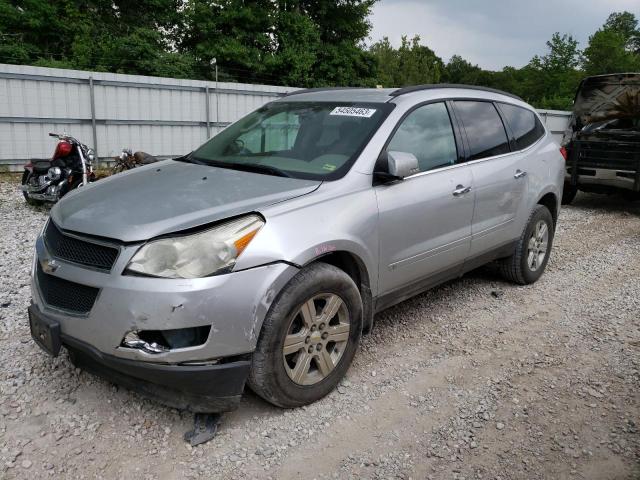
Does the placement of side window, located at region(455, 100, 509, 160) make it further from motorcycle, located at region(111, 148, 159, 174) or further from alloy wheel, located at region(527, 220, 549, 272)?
motorcycle, located at region(111, 148, 159, 174)

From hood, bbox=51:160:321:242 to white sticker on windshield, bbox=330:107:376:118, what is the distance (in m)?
0.75

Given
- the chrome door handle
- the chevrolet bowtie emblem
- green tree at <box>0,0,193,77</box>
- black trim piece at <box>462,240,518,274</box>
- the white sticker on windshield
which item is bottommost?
black trim piece at <box>462,240,518,274</box>

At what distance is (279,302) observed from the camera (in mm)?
2740

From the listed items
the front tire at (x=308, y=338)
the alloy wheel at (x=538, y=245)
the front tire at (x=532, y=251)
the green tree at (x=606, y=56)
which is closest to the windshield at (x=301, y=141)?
the front tire at (x=308, y=338)

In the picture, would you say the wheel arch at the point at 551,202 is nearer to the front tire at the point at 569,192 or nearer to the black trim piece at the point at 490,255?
the black trim piece at the point at 490,255

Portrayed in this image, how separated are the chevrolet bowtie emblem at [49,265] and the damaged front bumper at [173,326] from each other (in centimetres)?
1

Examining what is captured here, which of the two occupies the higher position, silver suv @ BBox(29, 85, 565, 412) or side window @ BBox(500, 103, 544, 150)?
side window @ BBox(500, 103, 544, 150)

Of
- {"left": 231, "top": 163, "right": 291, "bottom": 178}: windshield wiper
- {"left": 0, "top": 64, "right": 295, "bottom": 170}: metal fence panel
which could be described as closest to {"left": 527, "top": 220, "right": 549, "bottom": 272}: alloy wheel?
{"left": 231, "top": 163, "right": 291, "bottom": 178}: windshield wiper

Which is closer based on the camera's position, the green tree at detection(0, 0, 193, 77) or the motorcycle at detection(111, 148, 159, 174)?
the motorcycle at detection(111, 148, 159, 174)

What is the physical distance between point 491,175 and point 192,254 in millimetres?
2702

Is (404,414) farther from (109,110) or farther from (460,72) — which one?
(460,72)

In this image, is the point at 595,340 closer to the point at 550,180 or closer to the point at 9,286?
the point at 550,180

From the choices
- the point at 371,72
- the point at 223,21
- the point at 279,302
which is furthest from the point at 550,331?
the point at 371,72

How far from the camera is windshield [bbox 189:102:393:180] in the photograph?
3.41 metres
